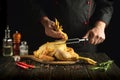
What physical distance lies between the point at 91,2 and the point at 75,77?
1.42 m

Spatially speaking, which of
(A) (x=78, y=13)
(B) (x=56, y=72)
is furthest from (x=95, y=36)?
(B) (x=56, y=72)

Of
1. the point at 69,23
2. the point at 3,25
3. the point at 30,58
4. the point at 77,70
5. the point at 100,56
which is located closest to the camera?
the point at 77,70

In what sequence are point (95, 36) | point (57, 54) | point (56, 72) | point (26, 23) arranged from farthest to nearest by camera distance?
point (26, 23), point (95, 36), point (57, 54), point (56, 72)

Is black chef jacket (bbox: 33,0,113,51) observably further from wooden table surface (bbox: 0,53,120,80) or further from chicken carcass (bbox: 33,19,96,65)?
wooden table surface (bbox: 0,53,120,80)

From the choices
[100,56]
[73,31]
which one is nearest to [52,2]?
[73,31]

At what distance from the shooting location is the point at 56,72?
1.98m

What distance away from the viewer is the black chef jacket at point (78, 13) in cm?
308

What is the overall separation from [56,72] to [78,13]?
1199mm

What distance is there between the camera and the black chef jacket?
10.1ft

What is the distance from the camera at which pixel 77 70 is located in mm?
2051

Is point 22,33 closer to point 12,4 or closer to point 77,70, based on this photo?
point 12,4

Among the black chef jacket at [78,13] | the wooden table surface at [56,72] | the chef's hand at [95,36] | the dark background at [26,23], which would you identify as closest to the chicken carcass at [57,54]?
the wooden table surface at [56,72]

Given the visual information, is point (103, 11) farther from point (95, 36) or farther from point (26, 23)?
point (26, 23)

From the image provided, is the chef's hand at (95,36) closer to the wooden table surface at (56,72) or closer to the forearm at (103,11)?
the forearm at (103,11)
